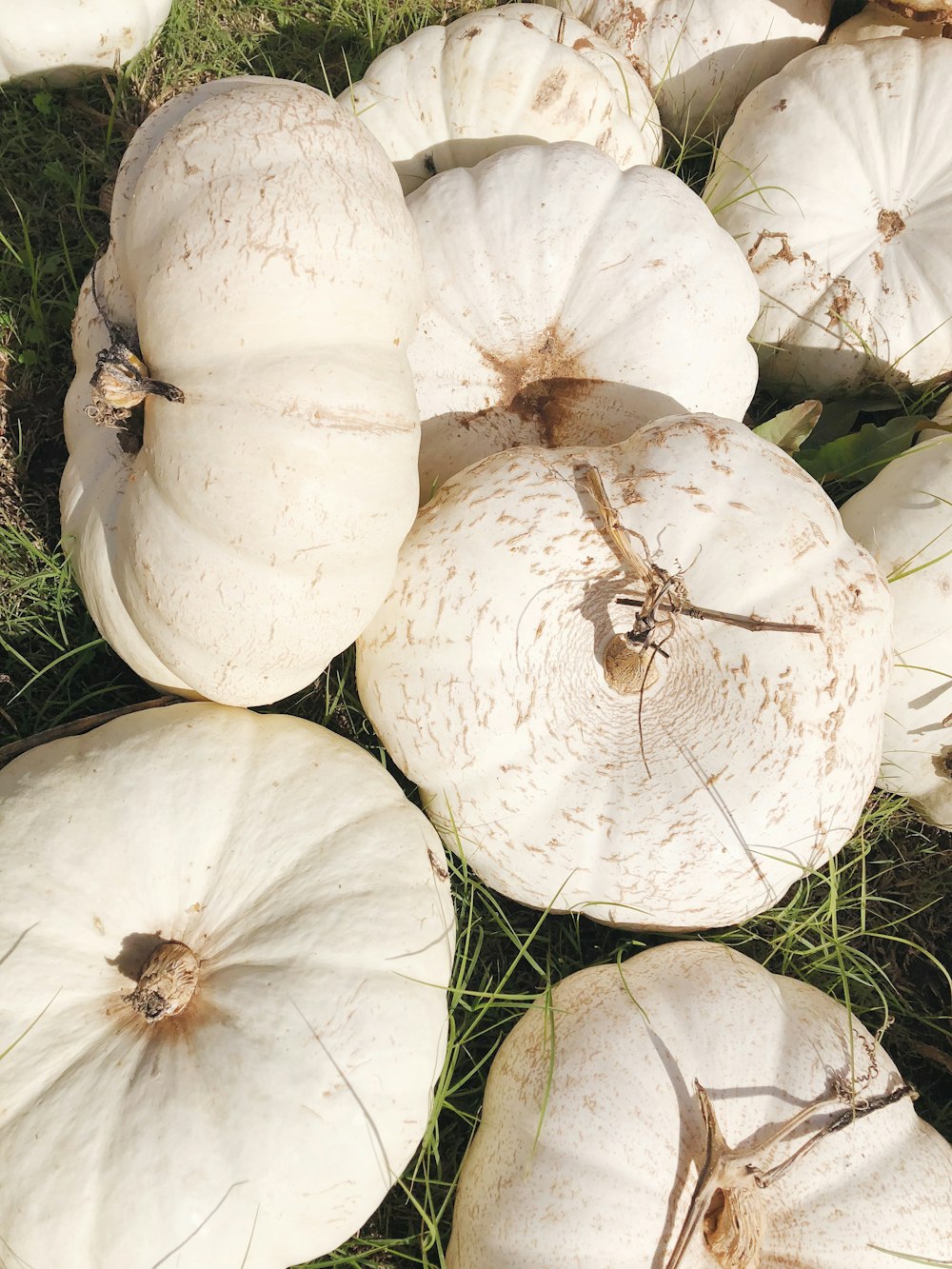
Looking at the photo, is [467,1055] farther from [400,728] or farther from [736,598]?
[736,598]

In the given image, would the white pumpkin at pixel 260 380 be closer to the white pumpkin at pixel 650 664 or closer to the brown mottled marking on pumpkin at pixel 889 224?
the white pumpkin at pixel 650 664

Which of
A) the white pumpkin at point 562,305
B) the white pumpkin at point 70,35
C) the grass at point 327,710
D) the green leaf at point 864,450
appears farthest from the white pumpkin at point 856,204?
the white pumpkin at point 70,35

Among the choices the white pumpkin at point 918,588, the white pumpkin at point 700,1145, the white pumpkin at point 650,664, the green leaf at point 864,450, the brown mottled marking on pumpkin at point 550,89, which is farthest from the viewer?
the green leaf at point 864,450

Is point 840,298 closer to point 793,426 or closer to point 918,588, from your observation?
point 793,426

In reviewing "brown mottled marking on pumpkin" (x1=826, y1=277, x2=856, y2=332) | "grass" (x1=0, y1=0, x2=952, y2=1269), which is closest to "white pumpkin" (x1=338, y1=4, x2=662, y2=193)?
"grass" (x1=0, y1=0, x2=952, y2=1269)

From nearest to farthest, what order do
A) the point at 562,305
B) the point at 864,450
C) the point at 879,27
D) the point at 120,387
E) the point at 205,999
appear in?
the point at 120,387, the point at 205,999, the point at 562,305, the point at 864,450, the point at 879,27

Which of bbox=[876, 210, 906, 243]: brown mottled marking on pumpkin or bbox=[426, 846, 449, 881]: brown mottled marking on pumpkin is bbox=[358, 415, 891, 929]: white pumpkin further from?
Answer: bbox=[876, 210, 906, 243]: brown mottled marking on pumpkin

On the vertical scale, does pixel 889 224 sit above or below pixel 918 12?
below

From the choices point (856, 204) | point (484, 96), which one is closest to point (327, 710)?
point (484, 96)
